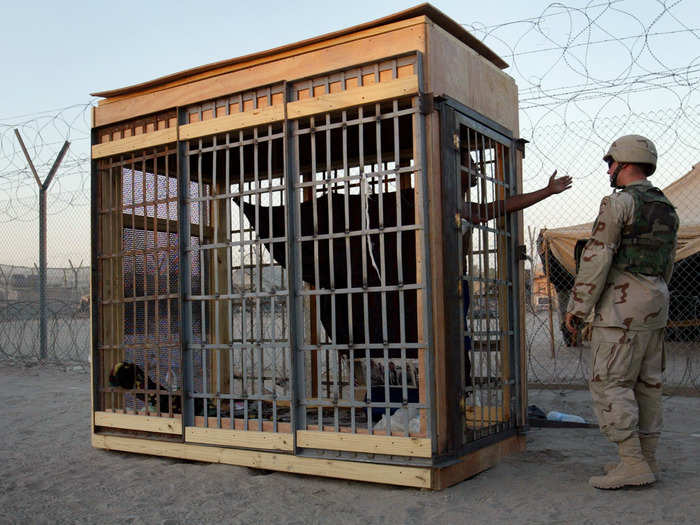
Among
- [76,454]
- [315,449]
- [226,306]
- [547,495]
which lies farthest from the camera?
[226,306]

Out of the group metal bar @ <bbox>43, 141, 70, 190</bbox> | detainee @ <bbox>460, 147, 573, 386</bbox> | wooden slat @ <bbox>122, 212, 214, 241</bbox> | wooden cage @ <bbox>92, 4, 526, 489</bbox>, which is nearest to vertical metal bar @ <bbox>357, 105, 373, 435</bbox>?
wooden cage @ <bbox>92, 4, 526, 489</bbox>

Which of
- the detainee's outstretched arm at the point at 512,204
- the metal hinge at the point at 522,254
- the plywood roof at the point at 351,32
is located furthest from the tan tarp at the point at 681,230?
the plywood roof at the point at 351,32

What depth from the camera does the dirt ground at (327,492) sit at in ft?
11.3

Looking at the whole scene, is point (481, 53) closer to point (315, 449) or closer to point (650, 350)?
point (650, 350)

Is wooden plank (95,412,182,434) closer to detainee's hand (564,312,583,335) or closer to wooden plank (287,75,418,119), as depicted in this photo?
wooden plank (287,75,418,119)

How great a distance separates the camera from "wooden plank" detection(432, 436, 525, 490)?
380 cm

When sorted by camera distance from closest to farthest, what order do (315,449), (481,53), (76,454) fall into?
(315,449) → (481,53) → (76,454)

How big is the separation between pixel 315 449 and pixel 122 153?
104 inches

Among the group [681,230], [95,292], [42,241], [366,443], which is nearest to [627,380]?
[366,443]

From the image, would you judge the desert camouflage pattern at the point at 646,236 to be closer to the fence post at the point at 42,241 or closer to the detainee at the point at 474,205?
the detainee at the point at 474,205

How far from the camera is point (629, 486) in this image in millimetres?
3697

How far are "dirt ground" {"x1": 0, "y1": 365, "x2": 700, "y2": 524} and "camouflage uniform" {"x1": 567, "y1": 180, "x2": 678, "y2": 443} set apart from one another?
0.43 meters

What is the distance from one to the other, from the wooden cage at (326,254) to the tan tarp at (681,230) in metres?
5.23

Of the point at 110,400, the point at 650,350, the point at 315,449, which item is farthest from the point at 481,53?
the point at 110,400
